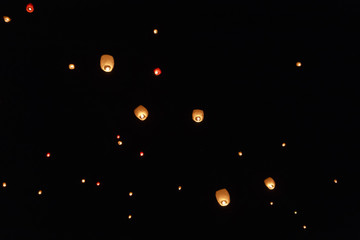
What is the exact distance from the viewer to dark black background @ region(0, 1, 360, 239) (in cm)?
237

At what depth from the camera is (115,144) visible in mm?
2775

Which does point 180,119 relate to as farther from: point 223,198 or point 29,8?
point 29,8

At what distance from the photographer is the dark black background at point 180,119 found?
7.78 ft

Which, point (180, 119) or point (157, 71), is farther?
point (180, 119)

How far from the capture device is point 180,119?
8.89 feet

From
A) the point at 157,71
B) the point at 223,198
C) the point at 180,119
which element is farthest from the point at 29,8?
the point at 223,198

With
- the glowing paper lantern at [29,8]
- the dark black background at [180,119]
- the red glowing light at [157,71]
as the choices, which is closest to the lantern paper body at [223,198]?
the dark black background at [180,119]

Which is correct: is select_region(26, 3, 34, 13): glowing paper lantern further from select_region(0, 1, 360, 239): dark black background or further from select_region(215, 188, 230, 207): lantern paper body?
select_region(215, 188, 230, 207): lantern paper body

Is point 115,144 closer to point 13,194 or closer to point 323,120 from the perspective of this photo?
point 13,194

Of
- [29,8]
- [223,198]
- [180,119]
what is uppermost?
[29,8]

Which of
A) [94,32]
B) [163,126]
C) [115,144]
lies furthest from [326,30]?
[115,144]

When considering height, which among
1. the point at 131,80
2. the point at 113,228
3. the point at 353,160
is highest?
the point at 131,80

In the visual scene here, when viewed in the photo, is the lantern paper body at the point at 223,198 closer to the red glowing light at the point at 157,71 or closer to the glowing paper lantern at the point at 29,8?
the red glowing light at the point at 157,71

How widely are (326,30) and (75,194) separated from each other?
2.39m
